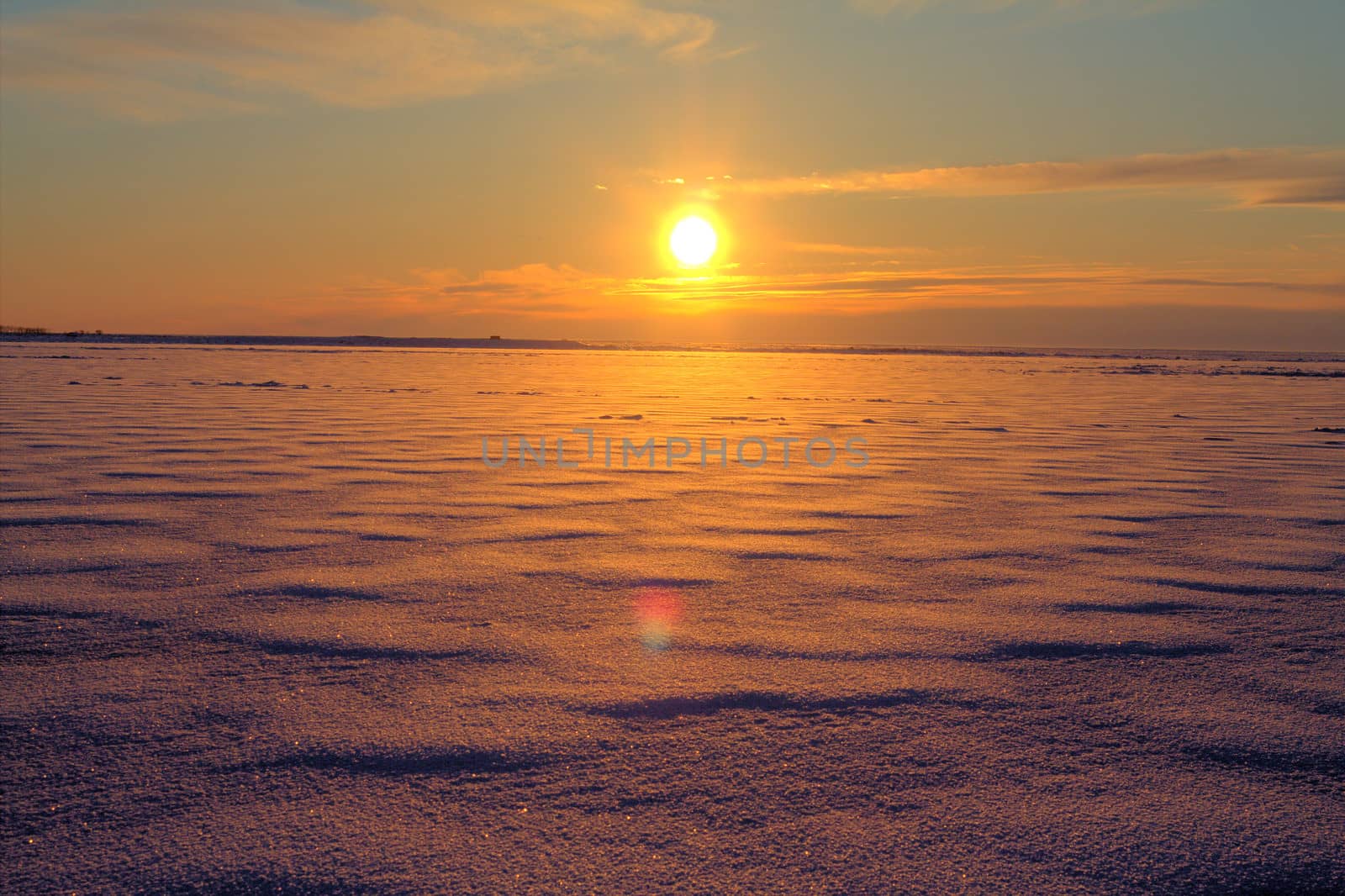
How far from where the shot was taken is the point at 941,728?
83.7 inches

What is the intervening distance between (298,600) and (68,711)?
94 cm

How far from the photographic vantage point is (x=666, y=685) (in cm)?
238

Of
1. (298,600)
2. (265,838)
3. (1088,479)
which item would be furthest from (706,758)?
(1088,479)

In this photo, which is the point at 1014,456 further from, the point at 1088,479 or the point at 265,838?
the point at 265,838

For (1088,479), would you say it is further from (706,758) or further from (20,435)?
(20,435)

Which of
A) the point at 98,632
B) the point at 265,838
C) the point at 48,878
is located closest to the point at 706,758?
the point at 265,838

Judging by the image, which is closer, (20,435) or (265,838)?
(265,838)

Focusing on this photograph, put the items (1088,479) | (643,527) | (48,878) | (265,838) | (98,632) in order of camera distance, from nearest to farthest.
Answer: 1. (48,878)
2. (265,838)
3. (98,632)
4. (643,527)
5. (1088,479)

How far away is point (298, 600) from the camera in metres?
3.11

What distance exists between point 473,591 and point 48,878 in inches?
68.9

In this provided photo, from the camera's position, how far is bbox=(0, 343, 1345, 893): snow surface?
1.63 meters

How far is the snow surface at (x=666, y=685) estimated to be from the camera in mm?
1635

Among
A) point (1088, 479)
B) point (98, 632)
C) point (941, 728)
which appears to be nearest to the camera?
point (941, 728)

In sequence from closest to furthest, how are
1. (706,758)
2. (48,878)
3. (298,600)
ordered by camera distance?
1. (48,878)
2. (706,758)
3. (298,600)
